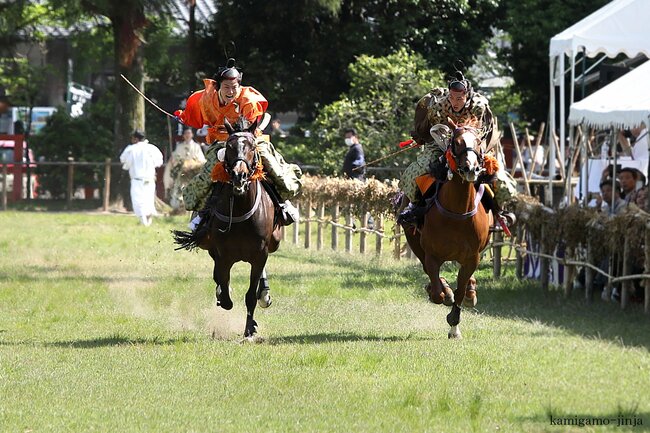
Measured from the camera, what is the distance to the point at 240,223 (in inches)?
496

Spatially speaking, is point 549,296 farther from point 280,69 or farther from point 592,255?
point 280,69

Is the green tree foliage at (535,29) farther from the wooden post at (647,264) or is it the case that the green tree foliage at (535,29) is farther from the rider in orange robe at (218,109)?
the rider in orange robe at (218,109)

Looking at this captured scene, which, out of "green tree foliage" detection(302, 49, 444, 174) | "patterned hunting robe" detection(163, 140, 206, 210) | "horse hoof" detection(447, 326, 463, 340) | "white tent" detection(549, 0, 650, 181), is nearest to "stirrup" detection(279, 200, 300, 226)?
"horse hoof" detection(447, 326, 463, 340)

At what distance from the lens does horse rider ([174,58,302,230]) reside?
13.0 meters

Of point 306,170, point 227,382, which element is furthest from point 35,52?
point 227,382

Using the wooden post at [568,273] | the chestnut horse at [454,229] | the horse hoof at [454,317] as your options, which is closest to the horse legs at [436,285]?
the chestnut horse at [454,229]

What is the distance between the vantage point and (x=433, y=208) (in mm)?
12484

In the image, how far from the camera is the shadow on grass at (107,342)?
40.0 ft

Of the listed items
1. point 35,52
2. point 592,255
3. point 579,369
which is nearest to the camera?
point 579,369

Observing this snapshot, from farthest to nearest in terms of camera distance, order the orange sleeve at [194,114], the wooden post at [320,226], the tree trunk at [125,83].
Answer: the tree trunk at [125,83] < the wooden post at [320,226] < the orange sleeve at [194,114]

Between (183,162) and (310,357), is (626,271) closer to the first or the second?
(310,357)

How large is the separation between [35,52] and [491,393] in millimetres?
44201

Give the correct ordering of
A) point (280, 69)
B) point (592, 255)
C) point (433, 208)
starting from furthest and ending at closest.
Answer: point (280, 69), point (592, 255), point (433, 208)

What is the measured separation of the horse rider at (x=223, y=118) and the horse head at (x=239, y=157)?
502 mm
